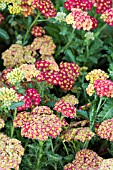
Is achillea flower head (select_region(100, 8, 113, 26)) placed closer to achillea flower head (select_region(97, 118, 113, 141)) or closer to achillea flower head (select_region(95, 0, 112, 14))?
achillea flower head (select_region(95, 0, 112, 14))

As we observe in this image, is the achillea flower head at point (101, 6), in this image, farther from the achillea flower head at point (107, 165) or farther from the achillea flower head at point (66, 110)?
the achillea flower head at point (107, 165)

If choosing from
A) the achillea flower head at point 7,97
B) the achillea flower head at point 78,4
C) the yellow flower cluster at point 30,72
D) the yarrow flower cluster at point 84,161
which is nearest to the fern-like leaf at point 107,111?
the yarrow flower cluster at point 84,161

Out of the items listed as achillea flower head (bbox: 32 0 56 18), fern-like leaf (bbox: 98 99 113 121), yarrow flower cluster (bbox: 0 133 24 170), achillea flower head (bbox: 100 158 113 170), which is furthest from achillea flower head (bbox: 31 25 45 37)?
achillea flower head (bbox: 100 158 113 170)

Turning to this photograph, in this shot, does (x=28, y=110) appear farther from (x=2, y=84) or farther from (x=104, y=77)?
(x=104, y=77)

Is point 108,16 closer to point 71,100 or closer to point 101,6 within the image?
point 101,6

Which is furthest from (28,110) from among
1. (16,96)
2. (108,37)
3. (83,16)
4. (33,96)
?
(108,37)
